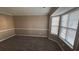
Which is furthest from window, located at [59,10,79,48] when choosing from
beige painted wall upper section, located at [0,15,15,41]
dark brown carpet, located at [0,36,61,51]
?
beige painted wall upper section, located at [0,15,15,41]

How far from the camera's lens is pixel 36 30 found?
87cm

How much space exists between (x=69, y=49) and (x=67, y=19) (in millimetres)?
345

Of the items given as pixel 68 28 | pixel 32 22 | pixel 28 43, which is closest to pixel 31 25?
pixel 32 22

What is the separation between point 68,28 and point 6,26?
75cm

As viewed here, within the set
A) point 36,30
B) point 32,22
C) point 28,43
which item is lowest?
point 28,43

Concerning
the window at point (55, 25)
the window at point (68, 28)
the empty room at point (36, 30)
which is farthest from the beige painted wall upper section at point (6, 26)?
the window at point (68, 28)

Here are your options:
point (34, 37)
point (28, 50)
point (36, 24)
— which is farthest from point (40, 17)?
point (28, 50)

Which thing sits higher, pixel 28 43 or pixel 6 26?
pixel 6 26

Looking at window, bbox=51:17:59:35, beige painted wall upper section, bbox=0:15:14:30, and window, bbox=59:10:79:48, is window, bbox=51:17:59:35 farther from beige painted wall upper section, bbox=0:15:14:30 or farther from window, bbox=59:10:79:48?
beige painted wall upper section, bbox=0:15:14:30

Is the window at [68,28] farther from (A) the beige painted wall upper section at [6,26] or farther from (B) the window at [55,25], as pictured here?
(A) the beige painted wall upper section at [6,26]

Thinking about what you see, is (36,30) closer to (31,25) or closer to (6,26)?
(31,25)

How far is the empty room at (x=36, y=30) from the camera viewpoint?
0.77 meters
